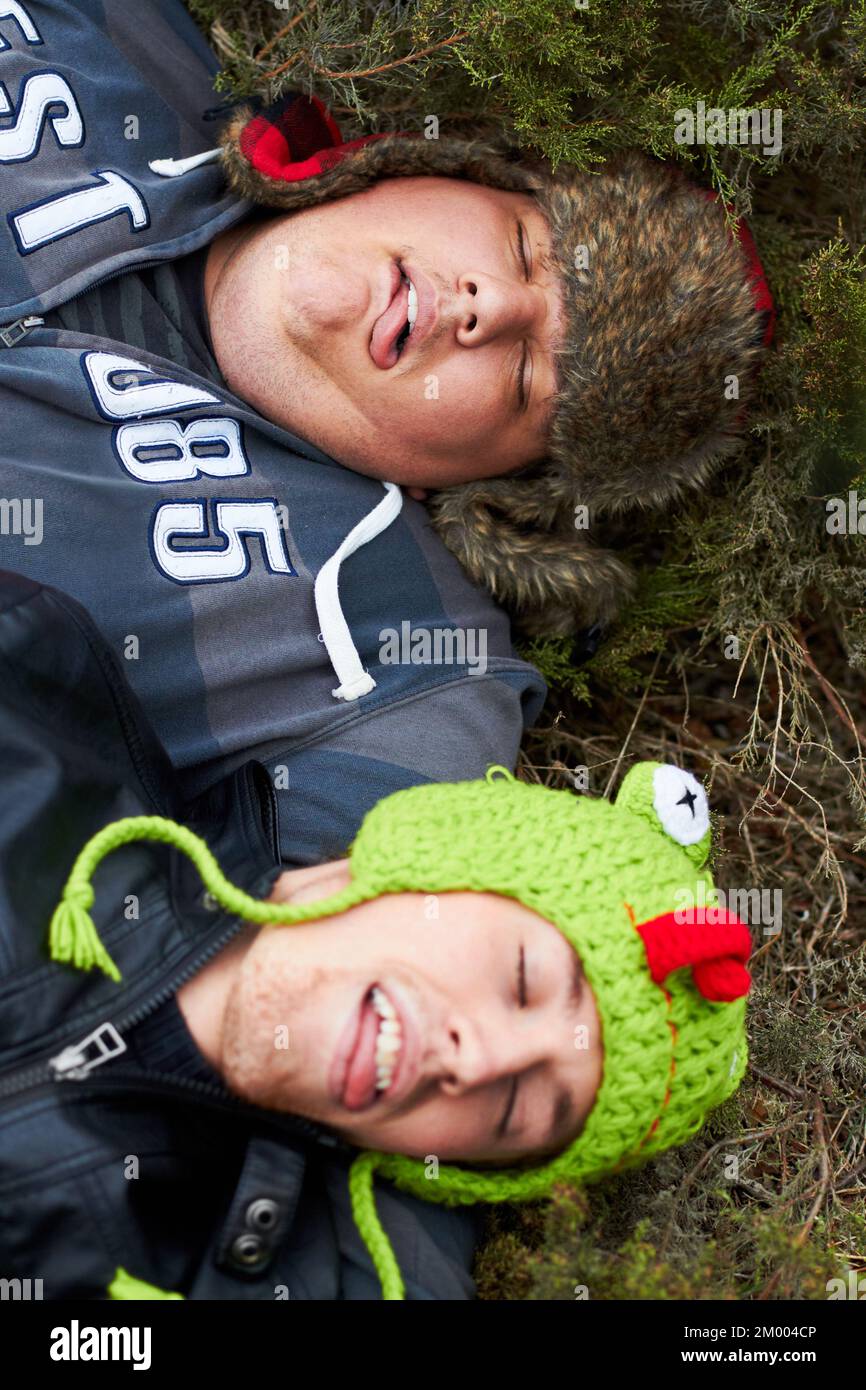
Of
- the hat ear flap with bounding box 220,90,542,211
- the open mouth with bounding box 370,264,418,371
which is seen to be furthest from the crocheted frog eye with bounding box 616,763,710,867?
the hat ear flap with bounding box 220,90,542,211

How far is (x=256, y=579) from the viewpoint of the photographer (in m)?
2.77

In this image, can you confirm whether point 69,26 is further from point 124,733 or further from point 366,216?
point 124,733

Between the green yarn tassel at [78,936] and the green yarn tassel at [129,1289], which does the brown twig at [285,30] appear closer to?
the green yarn tassel at [78,936]

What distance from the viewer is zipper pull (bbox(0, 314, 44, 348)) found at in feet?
8.95

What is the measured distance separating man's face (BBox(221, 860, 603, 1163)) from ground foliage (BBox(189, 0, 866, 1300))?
309 millimetres

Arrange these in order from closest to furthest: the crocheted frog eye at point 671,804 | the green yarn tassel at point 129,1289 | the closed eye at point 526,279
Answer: the green yarn tassel at point 129,1289 → the crocheted frog eye at point 671,804 → the closed eye at point 526,279

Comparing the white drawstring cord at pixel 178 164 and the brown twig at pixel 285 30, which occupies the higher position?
the brown twig at pixel 285 30

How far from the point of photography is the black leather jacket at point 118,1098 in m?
2.00

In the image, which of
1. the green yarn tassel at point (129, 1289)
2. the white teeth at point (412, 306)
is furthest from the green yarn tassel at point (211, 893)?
the white teeth at point (412, 306)

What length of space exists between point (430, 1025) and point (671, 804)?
71cm

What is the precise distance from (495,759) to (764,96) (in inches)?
75.2

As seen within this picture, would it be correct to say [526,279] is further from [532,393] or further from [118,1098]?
[118,1098]

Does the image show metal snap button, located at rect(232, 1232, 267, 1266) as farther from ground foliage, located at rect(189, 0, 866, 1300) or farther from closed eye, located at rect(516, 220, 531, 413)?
closed eye, located at rect(516, 220, 531, 413)

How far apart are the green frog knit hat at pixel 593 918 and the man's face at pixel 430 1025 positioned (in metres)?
0.04
